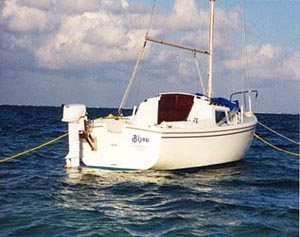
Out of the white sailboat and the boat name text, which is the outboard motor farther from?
the boat name text

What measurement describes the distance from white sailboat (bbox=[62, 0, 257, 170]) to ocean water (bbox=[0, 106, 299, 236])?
1.36ft

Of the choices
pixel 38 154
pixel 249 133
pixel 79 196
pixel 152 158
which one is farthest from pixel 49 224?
pixel 38 154

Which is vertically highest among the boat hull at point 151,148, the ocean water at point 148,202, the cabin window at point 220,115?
A: the cabin window at point 220,115

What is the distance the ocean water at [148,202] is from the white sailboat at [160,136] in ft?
1.36

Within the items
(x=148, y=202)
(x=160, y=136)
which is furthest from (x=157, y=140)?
(x=148, y=202)

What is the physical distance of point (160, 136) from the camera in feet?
48.8

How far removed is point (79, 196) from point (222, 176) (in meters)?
5.53

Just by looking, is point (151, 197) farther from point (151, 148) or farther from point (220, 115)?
point (220, 115)

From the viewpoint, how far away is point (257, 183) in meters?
15.0

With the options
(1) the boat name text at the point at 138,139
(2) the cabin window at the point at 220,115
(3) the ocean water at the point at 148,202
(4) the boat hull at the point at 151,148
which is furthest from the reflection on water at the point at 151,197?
(2) the cabin window at the point at 220,115

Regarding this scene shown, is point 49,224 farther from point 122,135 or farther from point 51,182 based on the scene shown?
point 122,135

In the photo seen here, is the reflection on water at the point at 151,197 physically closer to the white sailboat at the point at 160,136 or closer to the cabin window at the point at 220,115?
the white sailboat at the point at 160,136

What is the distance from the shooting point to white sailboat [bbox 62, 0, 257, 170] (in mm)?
15188

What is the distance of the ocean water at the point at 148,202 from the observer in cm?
A: 934
